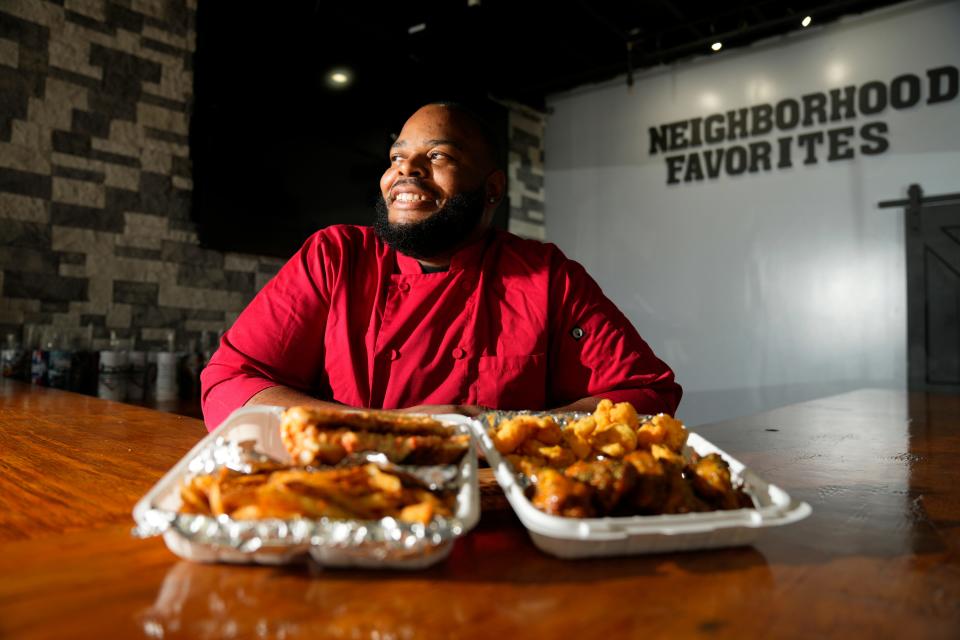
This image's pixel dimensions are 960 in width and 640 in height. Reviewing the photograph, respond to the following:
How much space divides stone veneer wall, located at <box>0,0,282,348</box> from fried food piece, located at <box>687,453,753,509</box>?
296 cm

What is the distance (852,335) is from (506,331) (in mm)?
3239

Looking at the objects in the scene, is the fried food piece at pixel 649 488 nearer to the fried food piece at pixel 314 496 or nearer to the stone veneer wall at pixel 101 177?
the fried food piece at pixel 314 496

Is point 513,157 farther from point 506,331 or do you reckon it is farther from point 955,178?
point 506,331

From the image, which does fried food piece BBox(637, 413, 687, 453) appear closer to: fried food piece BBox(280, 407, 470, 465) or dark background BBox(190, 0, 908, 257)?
fried food piece BBox(280, 407, 470, 465)

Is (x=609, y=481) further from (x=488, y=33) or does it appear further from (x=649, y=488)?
(x=488, y=33)

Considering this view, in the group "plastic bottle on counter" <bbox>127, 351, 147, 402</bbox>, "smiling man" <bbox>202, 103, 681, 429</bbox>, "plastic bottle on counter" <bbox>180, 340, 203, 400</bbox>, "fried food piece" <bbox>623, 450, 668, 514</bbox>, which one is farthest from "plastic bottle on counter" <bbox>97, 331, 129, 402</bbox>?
"fried food piece" <bbox>623, 450, 668, 514</bbox>

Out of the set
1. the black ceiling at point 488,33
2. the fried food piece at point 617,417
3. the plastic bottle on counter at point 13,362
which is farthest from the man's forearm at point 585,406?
the black ceiling at point 488,33

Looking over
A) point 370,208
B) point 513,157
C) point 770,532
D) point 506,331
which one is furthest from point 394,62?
point 770,532

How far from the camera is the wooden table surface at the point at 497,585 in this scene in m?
0.45

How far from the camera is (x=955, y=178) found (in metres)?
3.68

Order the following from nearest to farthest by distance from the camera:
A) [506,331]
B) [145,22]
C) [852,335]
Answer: [506,331], [145,22], [852,335]

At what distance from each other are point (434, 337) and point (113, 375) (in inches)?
70.3

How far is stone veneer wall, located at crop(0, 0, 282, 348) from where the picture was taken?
8.97 feet

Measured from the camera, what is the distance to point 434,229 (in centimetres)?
164
